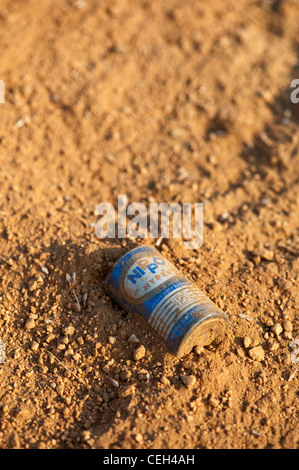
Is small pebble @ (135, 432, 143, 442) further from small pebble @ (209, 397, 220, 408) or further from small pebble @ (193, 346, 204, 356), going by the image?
small pebble @ (193, 346, 204, 356)

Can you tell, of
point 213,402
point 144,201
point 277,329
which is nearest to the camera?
point 213,402

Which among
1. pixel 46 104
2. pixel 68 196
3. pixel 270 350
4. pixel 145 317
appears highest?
pixel 46 104

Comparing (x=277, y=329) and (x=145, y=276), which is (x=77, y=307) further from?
(x=277, y=329)

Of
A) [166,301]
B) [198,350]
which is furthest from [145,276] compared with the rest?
[198,350]

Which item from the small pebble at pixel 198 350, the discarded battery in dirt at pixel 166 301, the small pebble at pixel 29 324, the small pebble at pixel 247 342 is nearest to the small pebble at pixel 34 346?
the small pebble at pixel 29 324

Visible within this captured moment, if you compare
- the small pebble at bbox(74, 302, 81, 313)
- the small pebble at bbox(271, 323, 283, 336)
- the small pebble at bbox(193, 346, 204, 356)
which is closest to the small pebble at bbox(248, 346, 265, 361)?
the small pebble at bbox(271, 323, 283, 336)
